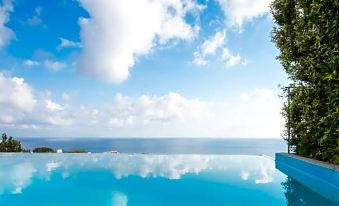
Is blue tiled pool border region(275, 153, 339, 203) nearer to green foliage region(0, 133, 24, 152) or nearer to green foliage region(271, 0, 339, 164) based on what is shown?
green foliage region(271, 0, 339, 164)

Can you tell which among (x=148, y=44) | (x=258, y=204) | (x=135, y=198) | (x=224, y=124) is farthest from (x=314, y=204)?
(x=224, y=124)

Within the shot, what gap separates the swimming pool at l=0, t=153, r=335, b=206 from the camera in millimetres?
7229

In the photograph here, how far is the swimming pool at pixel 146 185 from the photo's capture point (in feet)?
23.7

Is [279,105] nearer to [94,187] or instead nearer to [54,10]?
[94,187]

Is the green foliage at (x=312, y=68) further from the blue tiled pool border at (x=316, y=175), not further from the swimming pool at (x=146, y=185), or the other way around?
the swimming pool at (x=146, y=185)

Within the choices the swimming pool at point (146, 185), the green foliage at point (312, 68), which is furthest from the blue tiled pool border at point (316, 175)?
the green foliage at point (312, 68)

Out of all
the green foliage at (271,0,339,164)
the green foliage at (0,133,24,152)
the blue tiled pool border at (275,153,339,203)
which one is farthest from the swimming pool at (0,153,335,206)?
the green foliage at (0,133,24,152)

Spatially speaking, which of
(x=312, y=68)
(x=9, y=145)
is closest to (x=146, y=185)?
(x=312, y=68)

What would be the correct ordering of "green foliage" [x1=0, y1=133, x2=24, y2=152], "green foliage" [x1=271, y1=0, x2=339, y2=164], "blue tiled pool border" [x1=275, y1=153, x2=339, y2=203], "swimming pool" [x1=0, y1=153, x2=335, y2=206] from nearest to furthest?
"swimming pool" [x1=0, y1=153, x2=335, y2=206]
"blue tiled pool border" [x1=275, y1=153, x2=339, y2=203]
"green foliage" [x1=271, y1=0, x2=339, y2=164]
"green foliage" [x1=0, y1=133, x2=24, y2=152]

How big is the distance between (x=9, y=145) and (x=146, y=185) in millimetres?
14236

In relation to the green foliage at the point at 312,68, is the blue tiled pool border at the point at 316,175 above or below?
below

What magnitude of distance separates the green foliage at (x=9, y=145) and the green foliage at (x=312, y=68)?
15385mm

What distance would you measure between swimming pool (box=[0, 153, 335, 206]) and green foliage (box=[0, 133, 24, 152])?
6.90 metres

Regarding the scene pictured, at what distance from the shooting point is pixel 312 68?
1017cm
